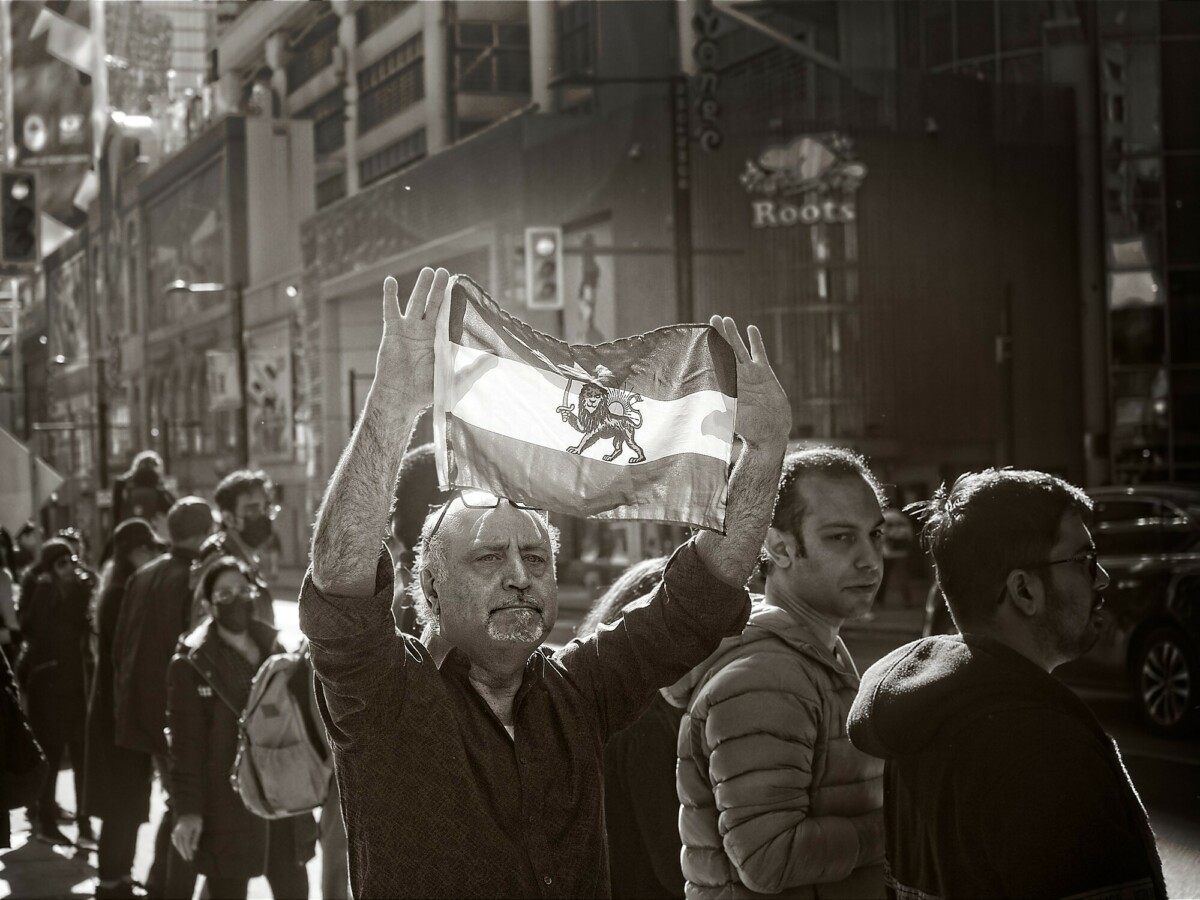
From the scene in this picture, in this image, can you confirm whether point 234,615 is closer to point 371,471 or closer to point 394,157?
point 371,471

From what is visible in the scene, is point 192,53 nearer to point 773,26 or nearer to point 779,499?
point 773,26

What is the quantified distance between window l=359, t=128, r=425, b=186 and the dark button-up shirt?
33.8m

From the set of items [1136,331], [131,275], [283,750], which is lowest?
[283,750]

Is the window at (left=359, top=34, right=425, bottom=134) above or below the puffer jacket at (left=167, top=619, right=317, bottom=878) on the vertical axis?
above

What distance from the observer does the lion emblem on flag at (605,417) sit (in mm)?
2949

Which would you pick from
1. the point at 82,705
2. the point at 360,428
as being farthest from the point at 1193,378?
the point at 360,428

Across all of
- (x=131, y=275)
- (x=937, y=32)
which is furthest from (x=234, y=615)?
(x=131, y=275)

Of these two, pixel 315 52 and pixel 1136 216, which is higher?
pixel 315 52

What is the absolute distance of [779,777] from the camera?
10.5 feet

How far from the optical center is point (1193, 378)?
31891 mm

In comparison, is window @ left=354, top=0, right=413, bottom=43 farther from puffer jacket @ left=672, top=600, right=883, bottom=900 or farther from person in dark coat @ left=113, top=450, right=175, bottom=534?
puffer jacket @ left=672, top=600, right=883, bottom=900

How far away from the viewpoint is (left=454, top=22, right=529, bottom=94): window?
22016 millimetres

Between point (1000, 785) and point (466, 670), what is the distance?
38.3 inches

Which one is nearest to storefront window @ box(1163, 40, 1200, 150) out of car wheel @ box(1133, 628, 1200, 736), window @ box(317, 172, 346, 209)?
window @ box(317, 172, 346, 209)
